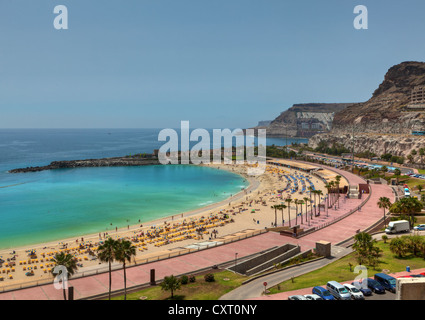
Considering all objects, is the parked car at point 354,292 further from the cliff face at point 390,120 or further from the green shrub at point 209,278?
the cliff face at point 390,120

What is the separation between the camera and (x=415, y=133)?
121 metres

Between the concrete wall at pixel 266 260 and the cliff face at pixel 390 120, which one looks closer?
the concrete wall at pixel 266 260

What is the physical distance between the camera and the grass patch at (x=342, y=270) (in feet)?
82.0

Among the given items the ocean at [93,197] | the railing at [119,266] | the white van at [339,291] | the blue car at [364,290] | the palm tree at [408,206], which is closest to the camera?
the white van at [339,291]

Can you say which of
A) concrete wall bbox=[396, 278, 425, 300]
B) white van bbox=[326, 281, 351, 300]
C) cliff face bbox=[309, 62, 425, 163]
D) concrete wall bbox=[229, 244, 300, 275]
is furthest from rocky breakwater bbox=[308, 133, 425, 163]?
concrete wall bbox=[396, 278, 425, 300]

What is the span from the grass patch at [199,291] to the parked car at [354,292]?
8.64 meters

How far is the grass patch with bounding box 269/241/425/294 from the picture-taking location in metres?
25.0

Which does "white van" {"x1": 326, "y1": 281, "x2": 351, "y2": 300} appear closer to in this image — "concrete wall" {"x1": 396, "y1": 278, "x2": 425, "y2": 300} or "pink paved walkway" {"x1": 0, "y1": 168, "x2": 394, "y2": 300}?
"concrete wall" {"x1": 396, "y1": 278, "x2": 425, "y2": 300}

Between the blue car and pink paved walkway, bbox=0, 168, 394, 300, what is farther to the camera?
pink paved walkway, bbox=0, 168, 394, 300

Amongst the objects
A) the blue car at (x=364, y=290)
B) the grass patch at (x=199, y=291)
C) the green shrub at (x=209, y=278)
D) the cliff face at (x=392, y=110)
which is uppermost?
the cliff face at (x=392, y=110)

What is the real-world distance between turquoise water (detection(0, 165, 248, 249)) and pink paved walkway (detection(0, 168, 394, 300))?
85.7ft

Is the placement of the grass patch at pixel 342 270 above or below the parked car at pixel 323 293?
below

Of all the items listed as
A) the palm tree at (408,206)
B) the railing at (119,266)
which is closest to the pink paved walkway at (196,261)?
the railing at (119,266)

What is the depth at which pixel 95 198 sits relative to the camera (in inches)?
3123
